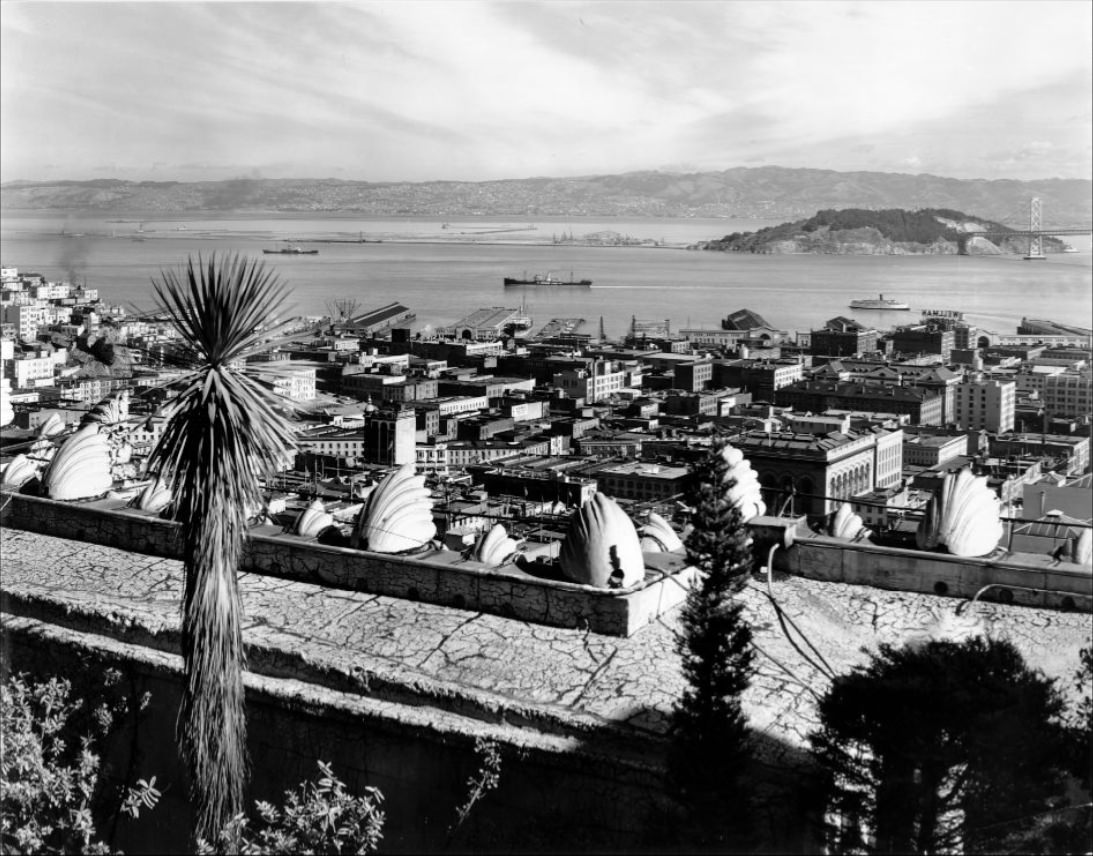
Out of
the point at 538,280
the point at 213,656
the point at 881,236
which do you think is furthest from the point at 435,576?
the point at 538,280

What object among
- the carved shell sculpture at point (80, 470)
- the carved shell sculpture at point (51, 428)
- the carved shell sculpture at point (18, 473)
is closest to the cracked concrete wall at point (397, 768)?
the carved shell sculpture at point (80, 470)

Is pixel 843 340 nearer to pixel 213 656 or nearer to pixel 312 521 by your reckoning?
pixel 312 521

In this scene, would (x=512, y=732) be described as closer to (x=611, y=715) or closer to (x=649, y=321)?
(x=611, y=715)

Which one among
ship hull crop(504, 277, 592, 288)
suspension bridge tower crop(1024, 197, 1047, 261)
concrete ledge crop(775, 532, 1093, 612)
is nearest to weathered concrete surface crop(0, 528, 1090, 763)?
concrete ledge crop(775, 532, 1093, 612)

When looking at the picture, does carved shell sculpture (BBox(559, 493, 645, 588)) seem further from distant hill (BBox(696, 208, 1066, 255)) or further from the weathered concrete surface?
distant hill (BBox(696, 208, 1066, 255))

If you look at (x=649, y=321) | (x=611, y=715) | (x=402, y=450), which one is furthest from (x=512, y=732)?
(x=649, y=321)

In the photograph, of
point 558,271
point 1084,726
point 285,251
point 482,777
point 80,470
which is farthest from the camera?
point 558,271
